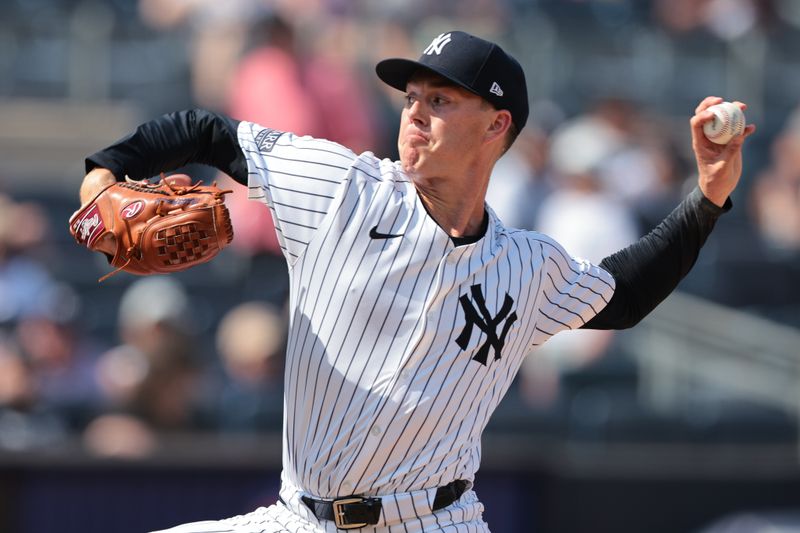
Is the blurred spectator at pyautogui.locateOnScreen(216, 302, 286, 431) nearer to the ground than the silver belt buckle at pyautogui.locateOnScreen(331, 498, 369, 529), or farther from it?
farther from it

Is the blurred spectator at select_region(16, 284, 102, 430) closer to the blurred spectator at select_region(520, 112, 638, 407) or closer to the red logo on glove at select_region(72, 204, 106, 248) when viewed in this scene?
the blurred spectator at select_region(520, 112, 638, 407)

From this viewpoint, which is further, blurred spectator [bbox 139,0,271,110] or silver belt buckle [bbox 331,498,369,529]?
blurred spectator [bbox 139,0,271,110]

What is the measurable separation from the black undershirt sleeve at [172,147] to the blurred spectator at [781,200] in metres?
5.75

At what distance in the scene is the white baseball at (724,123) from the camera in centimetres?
366

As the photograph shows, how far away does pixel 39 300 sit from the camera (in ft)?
24.5

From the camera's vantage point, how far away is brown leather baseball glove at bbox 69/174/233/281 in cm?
328

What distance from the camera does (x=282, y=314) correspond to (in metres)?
7.13

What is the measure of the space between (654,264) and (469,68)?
0.76 metres

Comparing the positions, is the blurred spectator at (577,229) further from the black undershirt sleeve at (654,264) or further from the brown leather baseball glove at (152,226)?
the brown leather baseball glove at (152,226)

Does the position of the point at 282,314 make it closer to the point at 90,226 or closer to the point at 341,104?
the point at 341,104

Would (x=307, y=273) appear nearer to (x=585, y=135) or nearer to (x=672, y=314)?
(x=672, y=314)

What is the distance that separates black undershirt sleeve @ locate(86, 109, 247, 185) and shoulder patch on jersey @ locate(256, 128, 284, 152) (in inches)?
2.1

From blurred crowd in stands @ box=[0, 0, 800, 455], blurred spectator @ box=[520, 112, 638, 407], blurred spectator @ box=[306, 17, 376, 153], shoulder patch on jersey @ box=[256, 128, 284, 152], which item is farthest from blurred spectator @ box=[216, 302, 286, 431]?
shoulder patch on jersey @ box=[256, 128, 284, 152]

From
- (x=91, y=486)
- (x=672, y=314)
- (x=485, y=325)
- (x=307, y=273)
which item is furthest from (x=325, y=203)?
(x=672, y=314)
